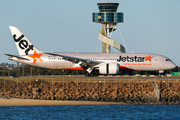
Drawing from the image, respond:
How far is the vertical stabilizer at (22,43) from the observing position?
57.5 metres

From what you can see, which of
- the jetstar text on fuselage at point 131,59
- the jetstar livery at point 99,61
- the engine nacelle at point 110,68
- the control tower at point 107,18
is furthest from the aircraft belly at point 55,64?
the control tower at point 107,18

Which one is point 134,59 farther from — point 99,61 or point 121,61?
point 99,61

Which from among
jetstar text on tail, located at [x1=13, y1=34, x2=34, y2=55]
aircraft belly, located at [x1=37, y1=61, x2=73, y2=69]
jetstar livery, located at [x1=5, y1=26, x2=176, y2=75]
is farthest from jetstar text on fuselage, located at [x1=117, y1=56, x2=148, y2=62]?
jetstar text on tail, located at [x1=13, y1=34, x2=34, y2=55]

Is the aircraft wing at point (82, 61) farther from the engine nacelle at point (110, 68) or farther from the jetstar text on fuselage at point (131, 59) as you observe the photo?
the jetstar text on fuselage at point (131, 59)

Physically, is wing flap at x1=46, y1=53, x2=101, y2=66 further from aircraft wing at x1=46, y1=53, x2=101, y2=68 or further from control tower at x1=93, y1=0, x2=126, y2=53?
control tower at x1=93, y1=0, x2=126, y2=53

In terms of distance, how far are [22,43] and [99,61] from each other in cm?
1313

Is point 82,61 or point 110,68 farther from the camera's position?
point 82,61

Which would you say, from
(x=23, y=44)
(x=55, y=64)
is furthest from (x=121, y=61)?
(x=23, y=44)

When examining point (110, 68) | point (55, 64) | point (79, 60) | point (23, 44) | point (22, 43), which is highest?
point (22, 43)

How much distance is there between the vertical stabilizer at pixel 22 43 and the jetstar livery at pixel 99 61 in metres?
0.42

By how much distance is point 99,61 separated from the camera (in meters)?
54.8

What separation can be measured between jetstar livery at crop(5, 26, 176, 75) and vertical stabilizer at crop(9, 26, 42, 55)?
1.36 feet

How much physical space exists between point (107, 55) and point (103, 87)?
576 inches

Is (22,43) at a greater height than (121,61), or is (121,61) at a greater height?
(22,43)
